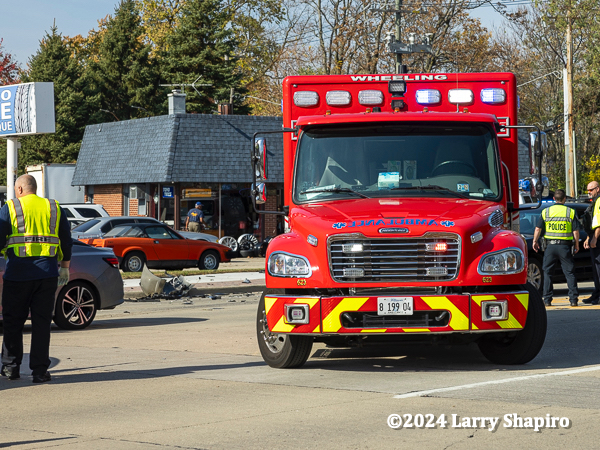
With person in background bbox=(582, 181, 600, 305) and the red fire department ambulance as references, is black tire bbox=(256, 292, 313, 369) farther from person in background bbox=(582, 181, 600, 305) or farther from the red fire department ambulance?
person in background bbox=(582, 181, 600, 305)

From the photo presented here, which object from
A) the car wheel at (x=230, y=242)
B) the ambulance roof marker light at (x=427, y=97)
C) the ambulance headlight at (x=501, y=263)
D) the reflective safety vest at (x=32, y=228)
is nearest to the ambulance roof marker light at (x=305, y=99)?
the ambulance roof marker light at (x=427, y=97)

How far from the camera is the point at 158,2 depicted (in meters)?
68.8

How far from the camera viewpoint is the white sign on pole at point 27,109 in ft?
75.0

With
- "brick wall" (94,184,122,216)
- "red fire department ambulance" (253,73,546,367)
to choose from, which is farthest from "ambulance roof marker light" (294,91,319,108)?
"brick wall" (94,184,122,216)

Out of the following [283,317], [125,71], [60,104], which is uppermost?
[125,71]

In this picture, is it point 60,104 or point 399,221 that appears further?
point 60,104

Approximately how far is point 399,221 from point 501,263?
102cm

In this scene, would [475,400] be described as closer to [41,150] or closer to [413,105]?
[413,105]

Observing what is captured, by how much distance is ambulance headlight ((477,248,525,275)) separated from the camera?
875 cm

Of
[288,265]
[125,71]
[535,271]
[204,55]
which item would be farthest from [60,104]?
[288,265]

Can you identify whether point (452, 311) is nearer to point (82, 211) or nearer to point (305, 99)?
point (305, 99)

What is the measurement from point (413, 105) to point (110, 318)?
8.01m

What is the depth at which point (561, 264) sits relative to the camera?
1572cm

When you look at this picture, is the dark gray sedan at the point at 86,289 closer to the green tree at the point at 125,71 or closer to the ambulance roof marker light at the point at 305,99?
the ambulance roof marker light at the point at 305,99
